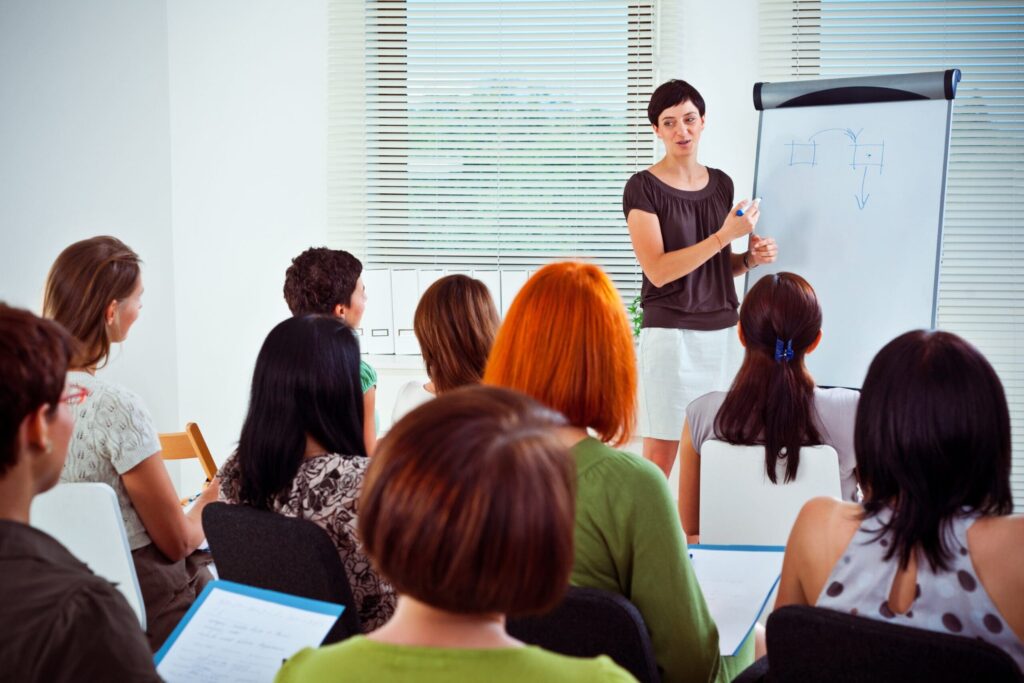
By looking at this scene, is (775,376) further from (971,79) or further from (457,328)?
(971,79)

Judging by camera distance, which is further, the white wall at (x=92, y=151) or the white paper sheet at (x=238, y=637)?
the white wall at (x=92, y=151)

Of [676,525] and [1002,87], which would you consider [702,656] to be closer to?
[676,525]

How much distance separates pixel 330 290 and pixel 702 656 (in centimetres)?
177

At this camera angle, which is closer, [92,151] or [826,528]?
[826,528]

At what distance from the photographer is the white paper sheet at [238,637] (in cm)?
125

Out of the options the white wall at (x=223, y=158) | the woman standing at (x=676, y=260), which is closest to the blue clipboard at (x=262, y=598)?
the woman standing at (x=676, y=260)

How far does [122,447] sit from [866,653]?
1.56 meters

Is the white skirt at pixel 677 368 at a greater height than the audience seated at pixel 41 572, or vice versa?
the audience seated at pixel 41 572

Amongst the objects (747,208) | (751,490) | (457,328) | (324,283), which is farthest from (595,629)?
(747,208)

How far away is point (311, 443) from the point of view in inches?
70.4

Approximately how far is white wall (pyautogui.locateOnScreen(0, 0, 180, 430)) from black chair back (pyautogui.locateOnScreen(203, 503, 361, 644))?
2.45 m

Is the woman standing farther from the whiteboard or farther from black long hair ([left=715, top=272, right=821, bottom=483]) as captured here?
black long hair ([left=715, top=272, right=821, bottom=483])

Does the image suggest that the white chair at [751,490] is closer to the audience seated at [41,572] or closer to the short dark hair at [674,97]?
the audience seated at [41,572]

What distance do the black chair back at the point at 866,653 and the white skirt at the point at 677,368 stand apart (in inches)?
99.4
